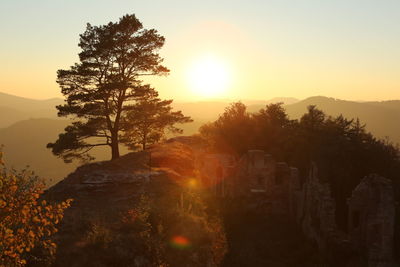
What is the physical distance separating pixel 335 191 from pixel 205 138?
16211 mm

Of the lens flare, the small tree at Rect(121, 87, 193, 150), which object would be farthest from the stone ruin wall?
the lens flare

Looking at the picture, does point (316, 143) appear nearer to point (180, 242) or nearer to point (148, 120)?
point (148, 120)

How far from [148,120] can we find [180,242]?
19729 millimetres

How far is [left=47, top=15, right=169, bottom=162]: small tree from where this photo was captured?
88.9 feet

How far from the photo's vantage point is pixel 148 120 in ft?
103

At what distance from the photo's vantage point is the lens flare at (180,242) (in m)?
12.6

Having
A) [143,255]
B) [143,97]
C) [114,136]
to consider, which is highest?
Result: [143,97]

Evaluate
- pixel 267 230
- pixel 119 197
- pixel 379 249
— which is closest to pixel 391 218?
pixel 379 249

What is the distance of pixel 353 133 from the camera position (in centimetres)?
3947

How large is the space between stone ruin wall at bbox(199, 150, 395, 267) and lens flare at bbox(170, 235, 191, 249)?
12.1m

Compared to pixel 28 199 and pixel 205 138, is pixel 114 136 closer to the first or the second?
pixel 205 138

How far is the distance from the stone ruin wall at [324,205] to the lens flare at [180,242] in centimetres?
1210

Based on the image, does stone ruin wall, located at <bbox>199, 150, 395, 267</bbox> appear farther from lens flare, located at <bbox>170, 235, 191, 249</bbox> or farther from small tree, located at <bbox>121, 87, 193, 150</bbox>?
lens flare, located at <bbox>170, 235, 191, 249</bbox>

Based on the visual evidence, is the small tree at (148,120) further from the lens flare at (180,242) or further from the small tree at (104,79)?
the lens flare at (180,242)
